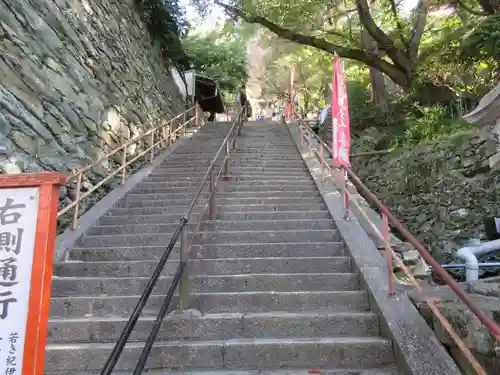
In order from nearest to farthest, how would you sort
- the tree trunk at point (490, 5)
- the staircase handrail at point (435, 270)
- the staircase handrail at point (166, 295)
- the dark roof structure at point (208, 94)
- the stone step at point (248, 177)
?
the staircase handrail at point (435, 270)
the staircase handrail at point (166, 295)
the stone step at point (248, 177)
the tree trunk at point (490, 5)
the dark roof structure at point (208, 94)

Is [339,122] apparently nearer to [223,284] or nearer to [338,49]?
[223,284]

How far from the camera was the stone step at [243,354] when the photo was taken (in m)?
3.16

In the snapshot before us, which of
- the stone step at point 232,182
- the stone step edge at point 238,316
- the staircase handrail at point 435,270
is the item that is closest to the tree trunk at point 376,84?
the stone step at point 232,182

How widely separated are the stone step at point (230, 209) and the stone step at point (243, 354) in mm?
3138

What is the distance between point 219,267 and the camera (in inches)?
179

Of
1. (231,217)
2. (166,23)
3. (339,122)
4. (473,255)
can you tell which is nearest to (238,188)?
(231,217)

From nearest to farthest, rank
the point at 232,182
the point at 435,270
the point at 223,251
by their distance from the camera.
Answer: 1. the point at 435,270
2. the point at 223,251
3. the point at 232,182

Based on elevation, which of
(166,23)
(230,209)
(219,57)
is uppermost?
(219,57)

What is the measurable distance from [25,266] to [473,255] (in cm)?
590

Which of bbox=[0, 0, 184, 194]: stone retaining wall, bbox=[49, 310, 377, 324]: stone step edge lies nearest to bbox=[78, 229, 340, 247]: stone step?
bbox=[0, 0, 184, 194]: stone retaining wall

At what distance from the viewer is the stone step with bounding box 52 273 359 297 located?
416 centimetres

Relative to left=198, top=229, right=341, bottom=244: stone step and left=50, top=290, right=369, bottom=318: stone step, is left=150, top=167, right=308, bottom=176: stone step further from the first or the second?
left=50, top=290, right=369, bottom=318: stone step

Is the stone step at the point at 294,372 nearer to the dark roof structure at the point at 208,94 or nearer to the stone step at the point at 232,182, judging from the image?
the stone step at the point at 232,182

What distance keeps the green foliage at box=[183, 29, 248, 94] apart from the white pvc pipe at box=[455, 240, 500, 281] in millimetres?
14562
